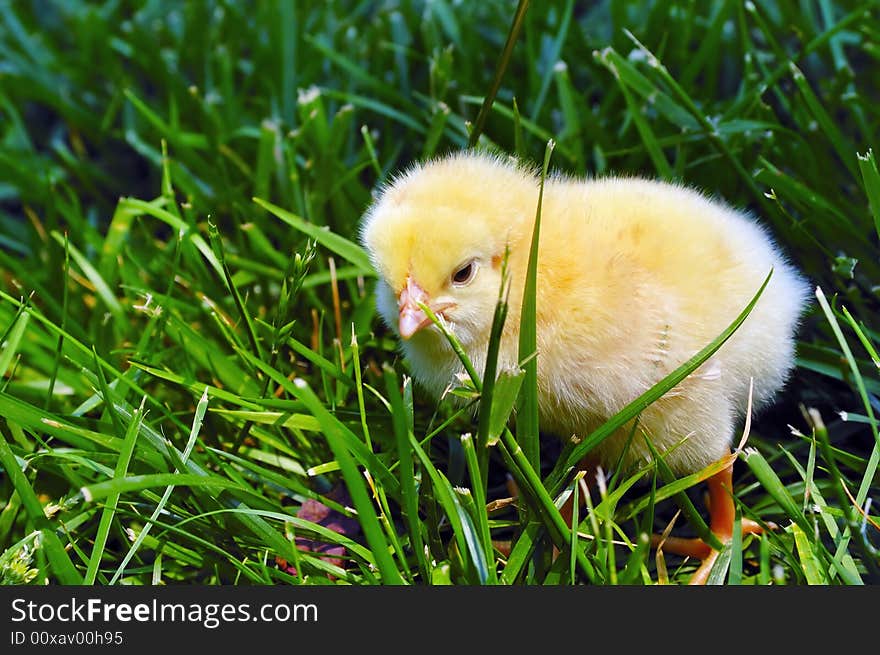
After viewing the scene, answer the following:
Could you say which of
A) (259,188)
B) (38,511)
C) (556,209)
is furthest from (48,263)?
(556,209)

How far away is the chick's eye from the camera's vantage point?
66.5 inches

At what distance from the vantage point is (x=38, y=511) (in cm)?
163

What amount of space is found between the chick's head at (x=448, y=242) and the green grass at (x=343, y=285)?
0.15 m

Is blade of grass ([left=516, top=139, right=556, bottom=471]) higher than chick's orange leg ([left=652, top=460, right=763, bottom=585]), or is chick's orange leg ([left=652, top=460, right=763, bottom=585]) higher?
blade of grass ([left=516, top=139, right=556, bottom=471])

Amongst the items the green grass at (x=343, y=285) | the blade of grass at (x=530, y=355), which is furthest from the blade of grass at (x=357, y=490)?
the blade of grass at (x=530, y=355)

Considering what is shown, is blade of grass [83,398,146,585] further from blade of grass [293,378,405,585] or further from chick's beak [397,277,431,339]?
chick's beak [397,277,431,339]

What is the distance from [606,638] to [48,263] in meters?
1.92

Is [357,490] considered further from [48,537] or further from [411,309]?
[48,537]

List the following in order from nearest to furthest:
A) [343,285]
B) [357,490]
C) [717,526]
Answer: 1. [357,490]
2. [717,526]
3. [343,285]

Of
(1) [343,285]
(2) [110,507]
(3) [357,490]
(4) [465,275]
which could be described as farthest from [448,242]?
(1) [343,285]

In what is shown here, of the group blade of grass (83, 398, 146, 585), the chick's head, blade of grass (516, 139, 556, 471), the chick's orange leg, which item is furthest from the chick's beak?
the chick's orange leg

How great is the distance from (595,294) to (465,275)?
9.7 inches

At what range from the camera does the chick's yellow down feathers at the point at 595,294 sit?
1652mm

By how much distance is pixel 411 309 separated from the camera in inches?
64.4
